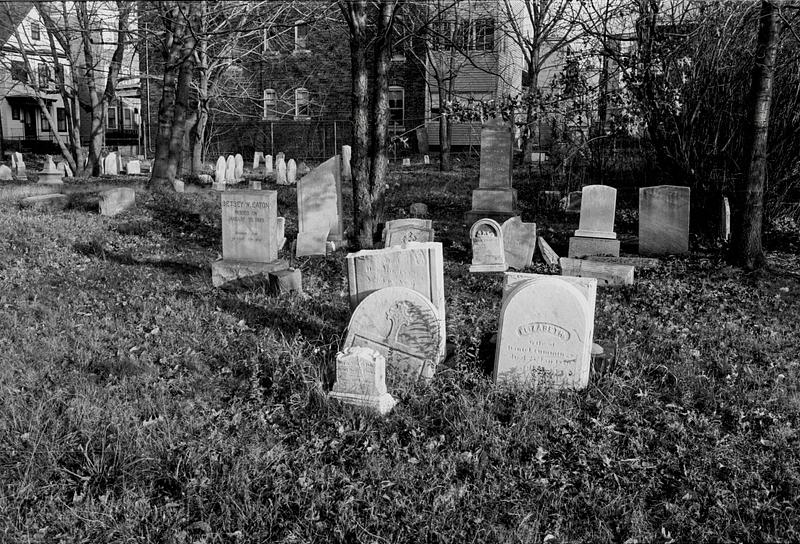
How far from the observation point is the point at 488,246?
10109mm

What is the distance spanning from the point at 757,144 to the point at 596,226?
107 inches

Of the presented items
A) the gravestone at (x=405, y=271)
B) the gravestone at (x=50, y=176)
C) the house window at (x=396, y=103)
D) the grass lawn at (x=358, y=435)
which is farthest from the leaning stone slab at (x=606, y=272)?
the house window at (x=396, y=103)

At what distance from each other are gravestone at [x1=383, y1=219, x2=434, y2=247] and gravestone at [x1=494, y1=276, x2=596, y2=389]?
4939 millimetres

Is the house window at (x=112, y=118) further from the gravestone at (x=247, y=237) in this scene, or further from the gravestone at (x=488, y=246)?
the gravestone at (x=488, y=246)

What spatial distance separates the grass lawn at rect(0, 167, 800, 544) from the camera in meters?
3.75

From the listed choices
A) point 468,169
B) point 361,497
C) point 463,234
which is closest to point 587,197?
point 463,234

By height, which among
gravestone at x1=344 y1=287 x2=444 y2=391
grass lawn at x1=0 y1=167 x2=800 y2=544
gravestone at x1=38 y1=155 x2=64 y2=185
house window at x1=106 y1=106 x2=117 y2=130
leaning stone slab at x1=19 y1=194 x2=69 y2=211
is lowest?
grass lawn at x1=0 y1=167 x2=800 y2=544

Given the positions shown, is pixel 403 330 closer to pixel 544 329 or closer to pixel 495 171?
pixel 544 329

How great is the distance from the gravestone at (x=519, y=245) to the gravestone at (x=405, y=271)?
189 inches

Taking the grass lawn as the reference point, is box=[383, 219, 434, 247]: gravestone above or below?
above

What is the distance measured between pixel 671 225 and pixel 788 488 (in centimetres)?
742

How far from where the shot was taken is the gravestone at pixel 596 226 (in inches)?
426

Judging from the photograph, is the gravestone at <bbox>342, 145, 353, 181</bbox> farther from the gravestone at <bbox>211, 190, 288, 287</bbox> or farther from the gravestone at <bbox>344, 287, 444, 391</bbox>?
the gravestone at <bbox>344, 287, 444, 391</bbox>

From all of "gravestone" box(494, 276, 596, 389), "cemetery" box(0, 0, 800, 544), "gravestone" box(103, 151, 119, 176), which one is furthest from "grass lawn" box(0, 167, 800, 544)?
"gravestone" box(103, 151, 119, 176)
